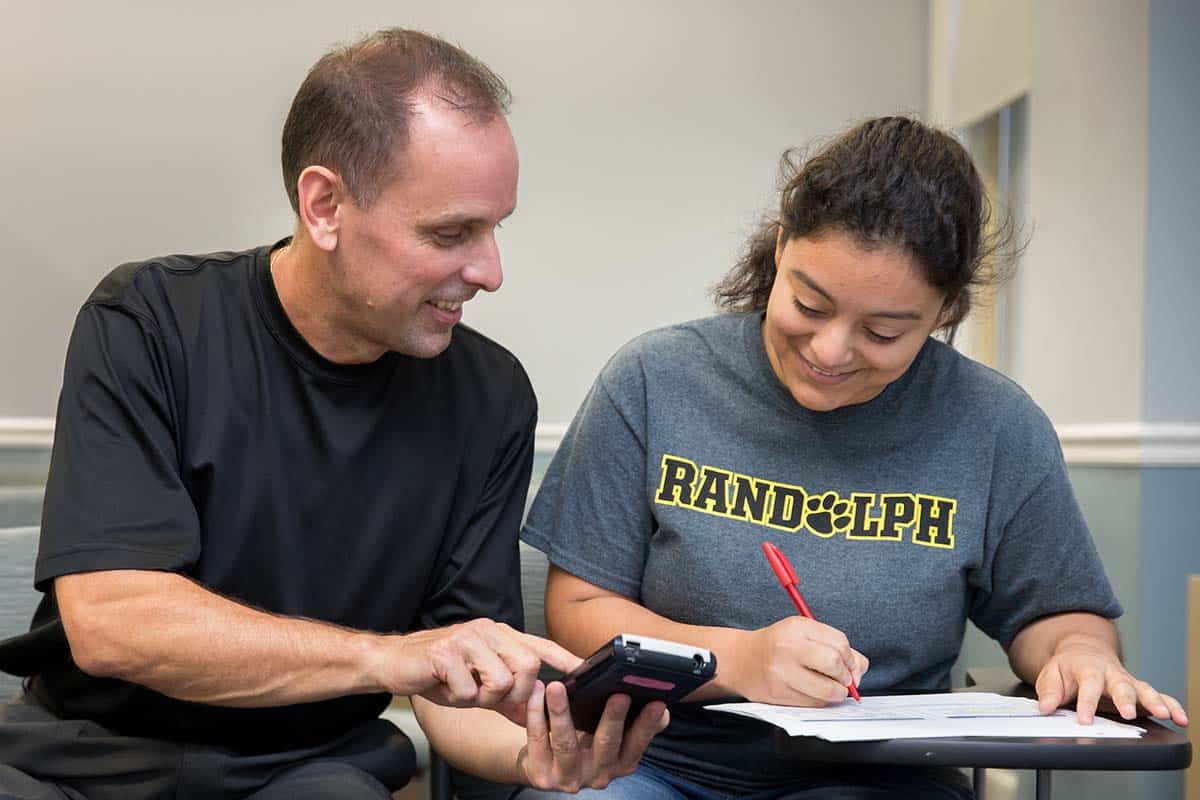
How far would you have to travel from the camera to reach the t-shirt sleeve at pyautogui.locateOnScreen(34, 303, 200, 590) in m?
1.25

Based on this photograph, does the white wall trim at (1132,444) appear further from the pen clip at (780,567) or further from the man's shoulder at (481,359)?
the man's shoulder at (481,359)

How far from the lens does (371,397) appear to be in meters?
1.47

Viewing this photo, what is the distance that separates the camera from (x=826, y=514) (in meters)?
1.55

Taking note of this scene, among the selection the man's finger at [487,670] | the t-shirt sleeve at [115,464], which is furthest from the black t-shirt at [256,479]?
the man's finger at [487,670]

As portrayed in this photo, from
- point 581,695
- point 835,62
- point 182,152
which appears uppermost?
point 835,62

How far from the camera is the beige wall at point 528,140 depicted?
8.82ft

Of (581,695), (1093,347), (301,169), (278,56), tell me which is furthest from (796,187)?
(278,56)

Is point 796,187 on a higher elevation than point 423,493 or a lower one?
higher

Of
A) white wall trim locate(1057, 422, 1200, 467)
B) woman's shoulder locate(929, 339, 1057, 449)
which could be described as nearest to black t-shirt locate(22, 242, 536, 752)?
woman's shoulder locate(929, 339, 1057, 449)

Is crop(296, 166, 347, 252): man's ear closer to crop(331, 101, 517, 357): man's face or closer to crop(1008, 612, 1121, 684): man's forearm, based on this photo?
crop(331, 101, 517, 357): man's face

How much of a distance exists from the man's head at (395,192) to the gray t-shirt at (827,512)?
1.08ft

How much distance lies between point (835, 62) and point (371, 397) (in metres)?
1.63

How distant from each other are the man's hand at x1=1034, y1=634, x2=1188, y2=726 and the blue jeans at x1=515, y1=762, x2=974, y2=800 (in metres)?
0.18

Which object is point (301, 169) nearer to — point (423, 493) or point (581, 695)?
point (423, 493)
